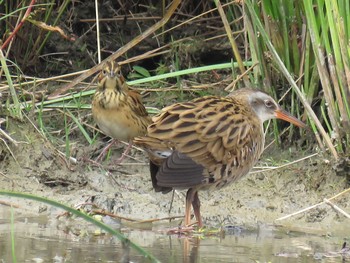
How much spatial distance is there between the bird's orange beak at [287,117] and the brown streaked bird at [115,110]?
116 centimetres

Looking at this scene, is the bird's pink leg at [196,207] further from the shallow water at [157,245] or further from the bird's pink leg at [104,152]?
the bird's pink leg at [104,152]

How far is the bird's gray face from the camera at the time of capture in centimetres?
754

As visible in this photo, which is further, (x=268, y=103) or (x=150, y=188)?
(x=150, y=188)

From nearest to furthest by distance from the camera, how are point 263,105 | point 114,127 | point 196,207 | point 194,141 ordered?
1. point 194,141
2. point 196,207
3. point 263,105
4. point 114,127

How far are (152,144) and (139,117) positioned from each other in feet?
5.14

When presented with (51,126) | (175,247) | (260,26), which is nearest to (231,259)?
(175,247)

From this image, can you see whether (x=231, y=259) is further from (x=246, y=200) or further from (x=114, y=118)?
(x=114, y=118)

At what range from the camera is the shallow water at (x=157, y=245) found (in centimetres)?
594

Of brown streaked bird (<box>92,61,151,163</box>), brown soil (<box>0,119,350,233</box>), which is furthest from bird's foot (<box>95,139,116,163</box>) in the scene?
brown soil (<box>0,119,350,233</box>)

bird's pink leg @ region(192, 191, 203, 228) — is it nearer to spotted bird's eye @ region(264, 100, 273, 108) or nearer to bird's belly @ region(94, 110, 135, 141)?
spotted bird's eye @ region(264, 100, 273, 108)

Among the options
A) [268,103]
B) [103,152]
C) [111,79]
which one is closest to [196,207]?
[268,103]

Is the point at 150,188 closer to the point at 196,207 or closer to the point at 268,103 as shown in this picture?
the point at 196,207

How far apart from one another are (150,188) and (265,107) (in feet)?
3.76

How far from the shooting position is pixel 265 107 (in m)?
7.56
